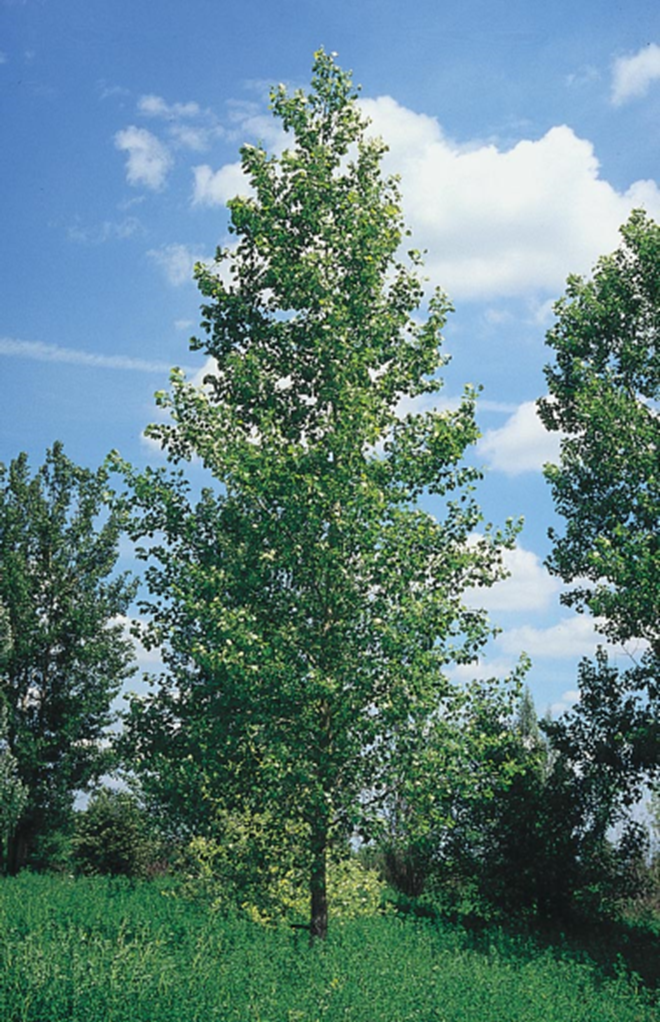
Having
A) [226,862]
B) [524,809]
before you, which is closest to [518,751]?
[524,809]

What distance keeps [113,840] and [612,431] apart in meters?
18.0

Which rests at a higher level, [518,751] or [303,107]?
[303,107]

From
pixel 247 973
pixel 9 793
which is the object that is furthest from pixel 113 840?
pixel 247 973

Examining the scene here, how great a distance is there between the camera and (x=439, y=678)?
14.0 meters

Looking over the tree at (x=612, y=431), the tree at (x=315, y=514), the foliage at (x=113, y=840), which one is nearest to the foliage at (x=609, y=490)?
the tree at (x=612, y=431)

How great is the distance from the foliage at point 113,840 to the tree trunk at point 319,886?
13.7 meters

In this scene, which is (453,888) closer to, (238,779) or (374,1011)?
(238,779)

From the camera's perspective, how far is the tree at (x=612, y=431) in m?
19.6

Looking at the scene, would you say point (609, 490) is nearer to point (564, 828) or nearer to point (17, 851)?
point (564, 828)

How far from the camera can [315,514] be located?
1330 centimetres

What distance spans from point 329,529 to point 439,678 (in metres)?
2.82

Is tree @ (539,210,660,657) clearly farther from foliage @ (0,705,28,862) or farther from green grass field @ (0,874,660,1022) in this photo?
foliage @ (0,705,28,862)

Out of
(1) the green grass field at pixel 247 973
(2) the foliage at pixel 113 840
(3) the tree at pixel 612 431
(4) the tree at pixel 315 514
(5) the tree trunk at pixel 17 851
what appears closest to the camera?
(1) the green grass field at pixel 247 973

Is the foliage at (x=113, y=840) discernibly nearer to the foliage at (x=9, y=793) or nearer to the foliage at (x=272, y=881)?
the foliage at (x=9, y=793)
